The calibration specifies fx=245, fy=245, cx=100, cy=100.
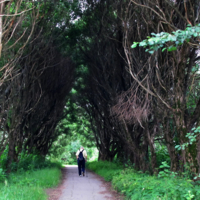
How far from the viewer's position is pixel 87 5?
11.7 metres

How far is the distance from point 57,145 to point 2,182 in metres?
24.1

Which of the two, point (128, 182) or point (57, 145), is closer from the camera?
point (128, 182)

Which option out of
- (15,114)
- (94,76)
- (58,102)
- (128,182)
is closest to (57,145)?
(58,102)

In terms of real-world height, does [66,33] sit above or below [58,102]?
above

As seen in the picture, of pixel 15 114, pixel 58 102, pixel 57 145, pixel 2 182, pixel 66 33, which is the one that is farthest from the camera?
pixel 57 145

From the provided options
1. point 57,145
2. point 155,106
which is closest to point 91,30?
point 155,106

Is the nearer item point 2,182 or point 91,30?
point 2,182

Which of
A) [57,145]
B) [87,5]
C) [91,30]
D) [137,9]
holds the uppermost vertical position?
[87,5]

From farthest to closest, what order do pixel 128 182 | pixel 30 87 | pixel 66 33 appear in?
pixel 66 33 → pixel 30 87 → pixel 128 182

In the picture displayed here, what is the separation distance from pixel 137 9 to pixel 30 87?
587 cm

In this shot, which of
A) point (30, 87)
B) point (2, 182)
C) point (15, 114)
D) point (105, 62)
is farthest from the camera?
point (105, 62)

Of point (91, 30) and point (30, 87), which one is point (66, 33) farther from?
point (30, 87)

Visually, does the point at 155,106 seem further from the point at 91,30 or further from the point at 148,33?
the point at 91,30

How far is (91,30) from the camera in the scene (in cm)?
1219
